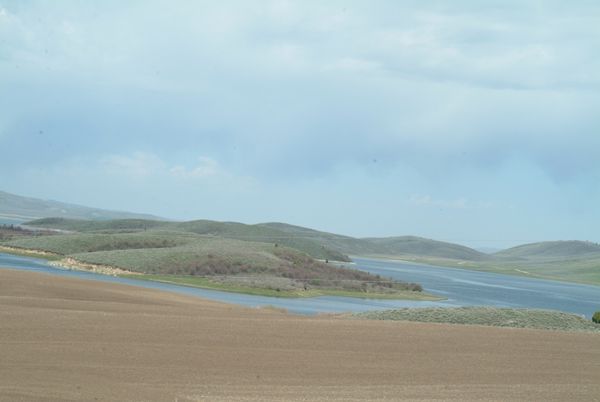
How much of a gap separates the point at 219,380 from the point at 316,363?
4.27m

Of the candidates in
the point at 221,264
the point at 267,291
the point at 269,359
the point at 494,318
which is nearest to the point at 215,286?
the point at 267,291

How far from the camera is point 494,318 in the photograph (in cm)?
4069

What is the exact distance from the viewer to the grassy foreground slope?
89.9 metres

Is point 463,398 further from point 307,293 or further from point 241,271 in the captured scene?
point 241,271

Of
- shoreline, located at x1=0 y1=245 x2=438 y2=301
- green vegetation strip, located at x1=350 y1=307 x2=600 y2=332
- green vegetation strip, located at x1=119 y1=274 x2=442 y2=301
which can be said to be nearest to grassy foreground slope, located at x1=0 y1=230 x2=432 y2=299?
green vegetation strip, located at x1=119 y1=274 x2=442 y2=301

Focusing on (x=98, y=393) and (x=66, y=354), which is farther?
(x=66, y=354)

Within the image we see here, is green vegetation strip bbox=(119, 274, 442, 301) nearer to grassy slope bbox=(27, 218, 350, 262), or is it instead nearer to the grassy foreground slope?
→ the grassy foreground slope

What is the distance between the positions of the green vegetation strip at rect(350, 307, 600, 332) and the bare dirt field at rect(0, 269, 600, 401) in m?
4.67

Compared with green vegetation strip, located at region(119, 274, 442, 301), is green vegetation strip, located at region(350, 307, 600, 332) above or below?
above

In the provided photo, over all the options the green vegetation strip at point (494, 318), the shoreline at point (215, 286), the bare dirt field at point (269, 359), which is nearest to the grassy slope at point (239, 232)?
the shoreline at point (215, 286)

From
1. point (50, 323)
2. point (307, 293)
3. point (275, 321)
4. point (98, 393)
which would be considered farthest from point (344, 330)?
point (307, 293)

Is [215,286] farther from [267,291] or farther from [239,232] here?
[239,232]

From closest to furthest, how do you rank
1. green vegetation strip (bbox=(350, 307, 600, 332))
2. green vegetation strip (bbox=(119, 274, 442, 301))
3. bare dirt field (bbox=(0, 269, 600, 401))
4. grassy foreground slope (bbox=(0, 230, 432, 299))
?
bare dirt field (bbox=(0, 269, 600, 401)) < green vegetation strip (bbox=(350, 307, 600, 332)) < green vegetation strip (bbox=(119, 274, 442, 301)) < grassy foreground slope (bbox=(0, 230, 432, 299))

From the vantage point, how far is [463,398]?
20.7 m
